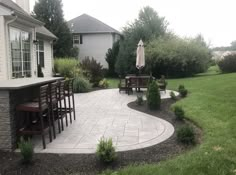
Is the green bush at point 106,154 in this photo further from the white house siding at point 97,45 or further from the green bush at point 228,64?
the white house siding at point 97,45

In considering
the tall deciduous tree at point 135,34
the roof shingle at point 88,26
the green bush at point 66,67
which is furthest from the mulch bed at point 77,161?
the roof shingle at point 88,26

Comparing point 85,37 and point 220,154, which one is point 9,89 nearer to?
point 220,154

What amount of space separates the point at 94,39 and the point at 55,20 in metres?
4.85

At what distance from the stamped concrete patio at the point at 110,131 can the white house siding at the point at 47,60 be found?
10.3 m

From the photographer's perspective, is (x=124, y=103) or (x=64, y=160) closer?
(x=64, y=160)

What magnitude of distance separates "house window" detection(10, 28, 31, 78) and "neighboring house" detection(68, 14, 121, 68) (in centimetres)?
1761

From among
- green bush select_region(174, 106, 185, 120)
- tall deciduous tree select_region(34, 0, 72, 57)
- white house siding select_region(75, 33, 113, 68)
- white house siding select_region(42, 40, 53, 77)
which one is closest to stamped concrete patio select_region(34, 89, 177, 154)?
green bush select_region(174, 106, 185, 120)

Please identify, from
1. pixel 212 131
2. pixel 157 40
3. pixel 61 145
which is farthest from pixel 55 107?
pixel 157 40

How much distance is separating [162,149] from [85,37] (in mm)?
26669

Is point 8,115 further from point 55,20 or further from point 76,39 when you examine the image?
point 76,39

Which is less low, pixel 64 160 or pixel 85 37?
pixel 85 37

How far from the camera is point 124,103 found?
34.4ft

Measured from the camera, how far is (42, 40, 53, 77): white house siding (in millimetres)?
18928

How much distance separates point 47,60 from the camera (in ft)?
63.7
